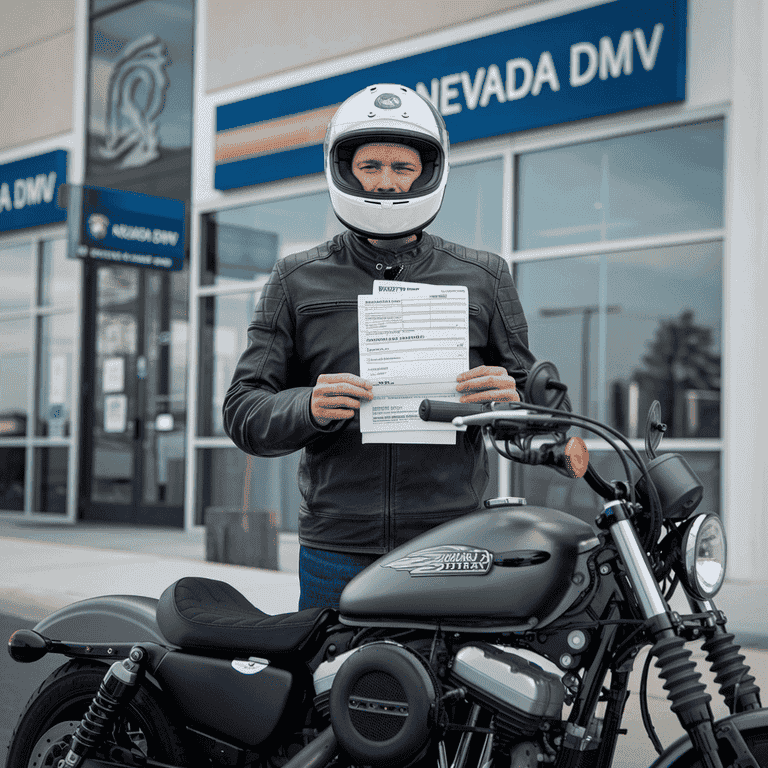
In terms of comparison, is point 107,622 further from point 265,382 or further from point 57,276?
point 57,276

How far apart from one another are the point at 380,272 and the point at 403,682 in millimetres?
922

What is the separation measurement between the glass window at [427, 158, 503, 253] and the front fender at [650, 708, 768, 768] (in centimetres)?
708

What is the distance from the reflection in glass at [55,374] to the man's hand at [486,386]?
1112cm

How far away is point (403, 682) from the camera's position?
1.91 metres

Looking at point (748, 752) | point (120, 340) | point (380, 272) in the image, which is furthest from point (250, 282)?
point (748, 752)

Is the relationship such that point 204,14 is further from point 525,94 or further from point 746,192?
point 746,192

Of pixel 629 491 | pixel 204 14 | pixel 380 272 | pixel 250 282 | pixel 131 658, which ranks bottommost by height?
pixel 131 658

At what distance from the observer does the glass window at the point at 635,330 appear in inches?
294

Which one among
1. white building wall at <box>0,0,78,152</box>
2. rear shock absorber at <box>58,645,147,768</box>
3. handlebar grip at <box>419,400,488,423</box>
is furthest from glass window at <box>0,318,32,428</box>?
handlebar grip at <box>419,400,488,423</box>

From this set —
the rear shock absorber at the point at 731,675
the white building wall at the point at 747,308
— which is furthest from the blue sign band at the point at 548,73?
the rear shock absorber at the point at 731,675

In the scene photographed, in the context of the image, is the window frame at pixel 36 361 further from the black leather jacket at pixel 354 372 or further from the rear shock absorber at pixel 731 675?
the rear shock absorber at pixel 731 675

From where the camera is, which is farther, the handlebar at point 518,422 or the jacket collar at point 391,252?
the jacket collar at point 391,252

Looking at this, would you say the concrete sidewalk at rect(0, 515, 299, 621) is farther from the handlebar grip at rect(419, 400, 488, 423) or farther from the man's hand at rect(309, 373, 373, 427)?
the handlebar grip at rect(419, 400, 488, 423)

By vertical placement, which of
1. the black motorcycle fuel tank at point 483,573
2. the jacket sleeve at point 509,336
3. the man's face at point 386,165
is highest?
the man's face at point 386,165
